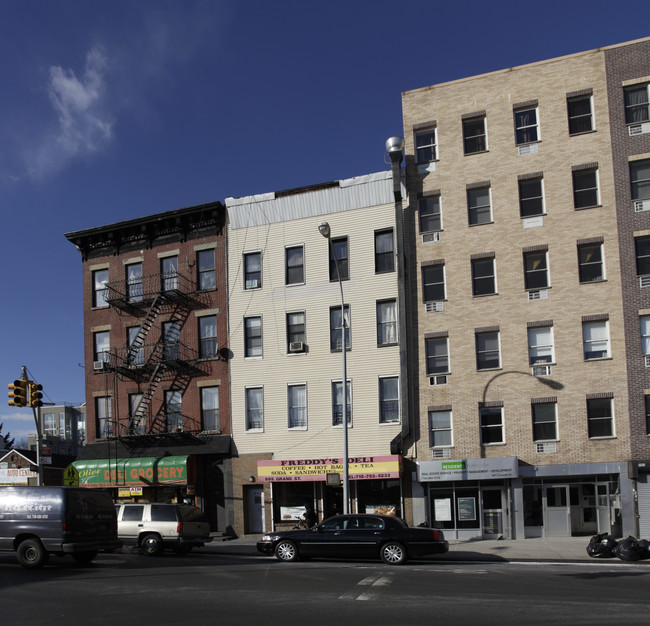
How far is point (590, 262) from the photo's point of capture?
27359 millimetres

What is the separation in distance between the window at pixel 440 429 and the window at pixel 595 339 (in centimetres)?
576

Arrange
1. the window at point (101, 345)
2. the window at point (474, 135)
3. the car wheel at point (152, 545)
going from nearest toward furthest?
the car wheel at point (152, 545), the window at point (474, 135), the window at point (101, 345)

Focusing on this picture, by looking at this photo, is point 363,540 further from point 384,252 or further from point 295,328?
point 384,252

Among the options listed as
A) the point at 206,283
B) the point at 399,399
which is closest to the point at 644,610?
the point at 399,399

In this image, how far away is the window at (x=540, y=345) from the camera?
27.5m

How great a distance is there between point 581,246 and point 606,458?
312 inches

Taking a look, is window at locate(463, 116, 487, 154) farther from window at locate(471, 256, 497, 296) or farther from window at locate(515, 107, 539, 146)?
window at locate(471, 256, 497, 296)

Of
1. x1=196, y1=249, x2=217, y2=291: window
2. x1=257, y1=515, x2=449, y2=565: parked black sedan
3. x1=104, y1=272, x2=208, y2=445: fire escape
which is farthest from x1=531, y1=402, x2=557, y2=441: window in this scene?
x1=196, y1=249, x2=217, y2=291: window

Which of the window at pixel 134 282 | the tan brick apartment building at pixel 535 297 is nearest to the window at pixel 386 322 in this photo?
the tan brick apartment building at pixel 535 297

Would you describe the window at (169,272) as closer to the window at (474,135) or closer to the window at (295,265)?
the window at (295,265)

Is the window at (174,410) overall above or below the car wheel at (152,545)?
above

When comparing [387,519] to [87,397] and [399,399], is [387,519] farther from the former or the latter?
[87,397]

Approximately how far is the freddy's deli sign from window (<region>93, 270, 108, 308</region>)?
11623mm

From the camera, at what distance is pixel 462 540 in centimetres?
2697
